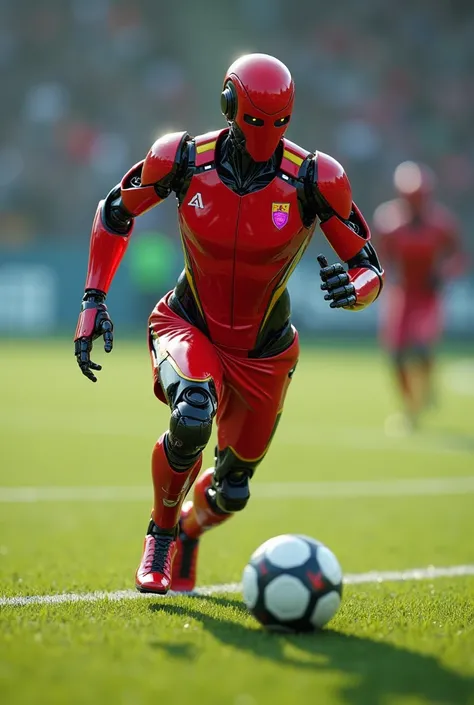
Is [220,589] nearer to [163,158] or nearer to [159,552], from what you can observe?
[159,552]

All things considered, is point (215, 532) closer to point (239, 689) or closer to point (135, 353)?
point (239, 689)

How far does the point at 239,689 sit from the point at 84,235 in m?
29.6

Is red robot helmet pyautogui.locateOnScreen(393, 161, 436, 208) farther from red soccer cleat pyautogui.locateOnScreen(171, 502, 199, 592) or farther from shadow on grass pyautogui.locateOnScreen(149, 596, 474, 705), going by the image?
shadow on grass pyautogui.locateOnScreen(149, 596, 474, 705)

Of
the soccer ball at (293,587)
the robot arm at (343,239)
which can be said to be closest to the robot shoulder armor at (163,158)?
the robot arm at (343,239)

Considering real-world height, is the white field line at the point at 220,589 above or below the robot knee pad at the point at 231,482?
below

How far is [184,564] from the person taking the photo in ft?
17.4

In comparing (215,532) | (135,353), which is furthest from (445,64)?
(215,532)

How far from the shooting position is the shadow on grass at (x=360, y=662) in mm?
3164

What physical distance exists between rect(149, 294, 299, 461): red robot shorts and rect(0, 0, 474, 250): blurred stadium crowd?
85.5 feet

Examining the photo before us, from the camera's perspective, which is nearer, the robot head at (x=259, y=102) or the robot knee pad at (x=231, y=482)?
the robot head at (x=259, y=102)

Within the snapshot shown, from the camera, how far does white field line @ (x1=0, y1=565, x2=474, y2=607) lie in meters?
4.57

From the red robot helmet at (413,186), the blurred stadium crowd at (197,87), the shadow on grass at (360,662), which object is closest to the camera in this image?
the shadow on grass at (360,662)

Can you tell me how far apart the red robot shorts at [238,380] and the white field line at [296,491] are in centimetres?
304

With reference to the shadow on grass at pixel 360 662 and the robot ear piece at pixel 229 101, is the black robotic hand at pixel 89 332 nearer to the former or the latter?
the robot ear piece at pixel 229 101
